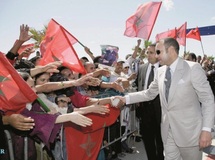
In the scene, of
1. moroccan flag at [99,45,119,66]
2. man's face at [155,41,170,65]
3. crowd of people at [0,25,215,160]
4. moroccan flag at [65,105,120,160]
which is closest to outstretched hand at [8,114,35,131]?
crowd of people at [0,25,215,160]

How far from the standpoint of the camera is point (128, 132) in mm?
5816

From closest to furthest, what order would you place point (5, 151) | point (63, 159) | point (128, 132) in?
point (5, 151), point (63, 159), point (128, 132)

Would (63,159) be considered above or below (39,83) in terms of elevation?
below

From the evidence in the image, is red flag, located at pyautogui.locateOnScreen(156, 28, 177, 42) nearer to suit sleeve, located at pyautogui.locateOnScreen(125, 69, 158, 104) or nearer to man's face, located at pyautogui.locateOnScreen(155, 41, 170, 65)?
suit sleeve, located at pyautogui.locateOnScreen(125, 69, 158, 104)

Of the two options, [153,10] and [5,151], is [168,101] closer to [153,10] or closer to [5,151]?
[5,151]

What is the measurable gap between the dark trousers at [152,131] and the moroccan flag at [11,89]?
255cm

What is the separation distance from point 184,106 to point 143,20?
4.22 metres

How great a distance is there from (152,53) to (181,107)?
1775 mm

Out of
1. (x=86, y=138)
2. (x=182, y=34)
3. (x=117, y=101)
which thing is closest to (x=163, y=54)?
(x=117, y=101)

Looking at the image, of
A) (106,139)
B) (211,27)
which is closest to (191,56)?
(106,139)

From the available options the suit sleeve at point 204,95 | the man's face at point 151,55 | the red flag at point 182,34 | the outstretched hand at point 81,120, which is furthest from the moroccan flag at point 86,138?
the red flag at point 182,34

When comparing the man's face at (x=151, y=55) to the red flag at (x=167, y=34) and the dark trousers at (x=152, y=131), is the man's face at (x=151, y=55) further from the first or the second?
the red flag at (x=167, y=34)

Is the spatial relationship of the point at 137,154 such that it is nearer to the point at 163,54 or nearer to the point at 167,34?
the point at 163,54

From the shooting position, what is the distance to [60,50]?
13.8 feet
